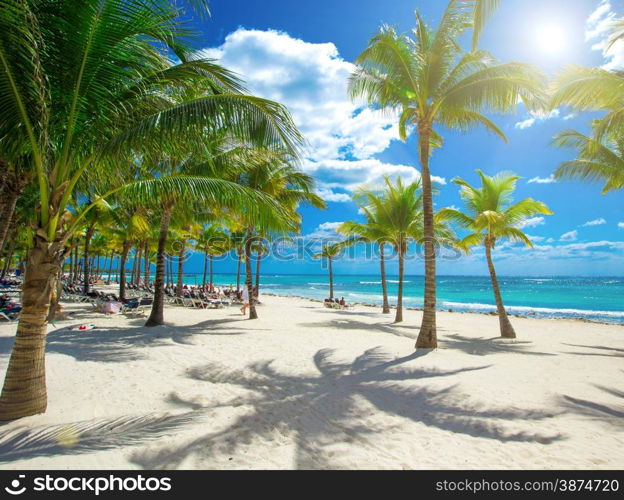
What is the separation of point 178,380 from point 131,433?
1.81 metres

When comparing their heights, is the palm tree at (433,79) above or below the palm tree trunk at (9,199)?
above

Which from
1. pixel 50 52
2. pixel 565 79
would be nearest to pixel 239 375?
pixel 50 52

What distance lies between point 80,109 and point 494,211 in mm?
11710

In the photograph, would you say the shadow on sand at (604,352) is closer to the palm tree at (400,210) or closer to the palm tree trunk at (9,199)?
the palm tree at (400,210)

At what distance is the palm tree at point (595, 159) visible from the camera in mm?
8914

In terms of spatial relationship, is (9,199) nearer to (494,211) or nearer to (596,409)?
(596,409)

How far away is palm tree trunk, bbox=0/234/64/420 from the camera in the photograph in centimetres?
335

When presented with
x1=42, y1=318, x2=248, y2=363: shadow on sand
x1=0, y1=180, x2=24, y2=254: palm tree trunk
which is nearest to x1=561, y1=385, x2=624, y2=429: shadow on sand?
x1=42, y1=318, x2=248, y2=363: shadow on sand

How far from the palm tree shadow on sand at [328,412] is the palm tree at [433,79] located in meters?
3.24

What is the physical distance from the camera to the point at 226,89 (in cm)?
451

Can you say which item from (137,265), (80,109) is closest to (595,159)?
(80,109)

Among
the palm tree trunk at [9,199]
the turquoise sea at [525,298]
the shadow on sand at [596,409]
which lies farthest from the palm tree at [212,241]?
the shadow on sand at [596,409]

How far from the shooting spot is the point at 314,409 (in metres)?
4.00

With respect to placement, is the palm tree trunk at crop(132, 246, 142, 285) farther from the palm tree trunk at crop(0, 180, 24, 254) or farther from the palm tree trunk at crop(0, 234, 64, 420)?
the palm tree trunk at crop(0, 234, 64, 420)
